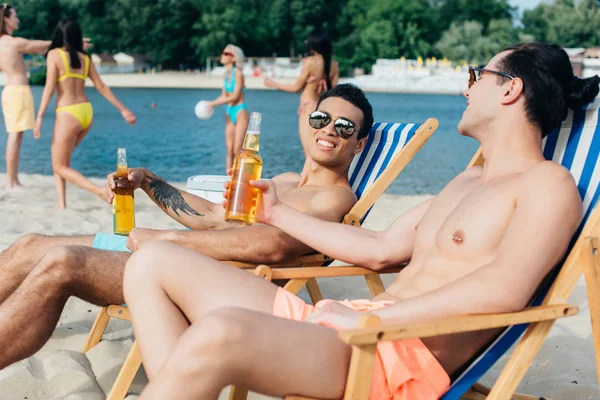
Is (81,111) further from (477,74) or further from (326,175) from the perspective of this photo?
(477,74)

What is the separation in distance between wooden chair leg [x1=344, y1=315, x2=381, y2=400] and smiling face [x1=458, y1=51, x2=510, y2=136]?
839mm

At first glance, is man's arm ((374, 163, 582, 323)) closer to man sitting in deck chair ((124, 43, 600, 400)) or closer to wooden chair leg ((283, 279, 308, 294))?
man sitting in deck chair ((124, 43, 600, 400))

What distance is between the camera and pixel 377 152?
3754mm

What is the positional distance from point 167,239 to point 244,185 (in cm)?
43

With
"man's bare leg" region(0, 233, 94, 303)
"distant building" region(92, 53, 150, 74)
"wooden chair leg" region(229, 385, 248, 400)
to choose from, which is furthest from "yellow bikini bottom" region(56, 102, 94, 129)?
"distant building" region(92, 53, 150, 74)

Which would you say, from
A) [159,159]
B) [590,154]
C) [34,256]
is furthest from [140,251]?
[159,159]

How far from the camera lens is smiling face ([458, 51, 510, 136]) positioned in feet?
7.57

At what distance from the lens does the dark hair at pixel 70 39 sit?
6555 mm

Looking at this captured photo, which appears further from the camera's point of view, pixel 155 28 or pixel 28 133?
pixel 155 28

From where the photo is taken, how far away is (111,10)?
78.0m

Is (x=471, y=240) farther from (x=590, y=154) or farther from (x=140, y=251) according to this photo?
(x=140, y=251)

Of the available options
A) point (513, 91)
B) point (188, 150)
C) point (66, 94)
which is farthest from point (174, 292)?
point (188, 150)

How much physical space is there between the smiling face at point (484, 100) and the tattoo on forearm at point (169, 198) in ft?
5.60

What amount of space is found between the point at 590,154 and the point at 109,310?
1.82m
